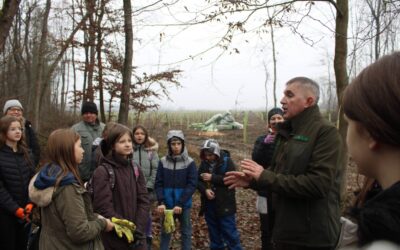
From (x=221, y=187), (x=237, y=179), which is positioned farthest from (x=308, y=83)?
(x=221, y=187)

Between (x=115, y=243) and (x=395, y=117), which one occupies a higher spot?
(x=395, y=117)

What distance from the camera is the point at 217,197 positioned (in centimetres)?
530

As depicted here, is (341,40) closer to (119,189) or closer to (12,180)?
(119,189)

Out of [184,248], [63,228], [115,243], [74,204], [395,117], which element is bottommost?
[184,248]

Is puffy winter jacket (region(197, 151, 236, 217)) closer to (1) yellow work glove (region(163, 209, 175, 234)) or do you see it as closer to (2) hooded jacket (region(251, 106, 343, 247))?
(1) yellow work glove (region(163, 209, 175, 234))

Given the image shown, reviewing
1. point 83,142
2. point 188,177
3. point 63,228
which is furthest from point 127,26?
point 63,228

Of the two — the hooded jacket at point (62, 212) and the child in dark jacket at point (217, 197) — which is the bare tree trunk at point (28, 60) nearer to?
the child in dark jacket at point (217, 197)

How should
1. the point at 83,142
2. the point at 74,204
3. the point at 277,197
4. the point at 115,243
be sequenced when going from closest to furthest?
the point at 74,204
the point at 277,197
the point at 115,243
the point at 83,142

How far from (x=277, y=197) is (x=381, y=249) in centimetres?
233

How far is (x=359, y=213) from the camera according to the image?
1.04m

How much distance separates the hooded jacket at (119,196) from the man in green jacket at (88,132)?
1878 millimetres

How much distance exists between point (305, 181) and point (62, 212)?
1.86 m

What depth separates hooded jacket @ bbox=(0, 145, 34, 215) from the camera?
13.6 ft

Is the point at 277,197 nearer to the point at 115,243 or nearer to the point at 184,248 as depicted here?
the point at 115,243
